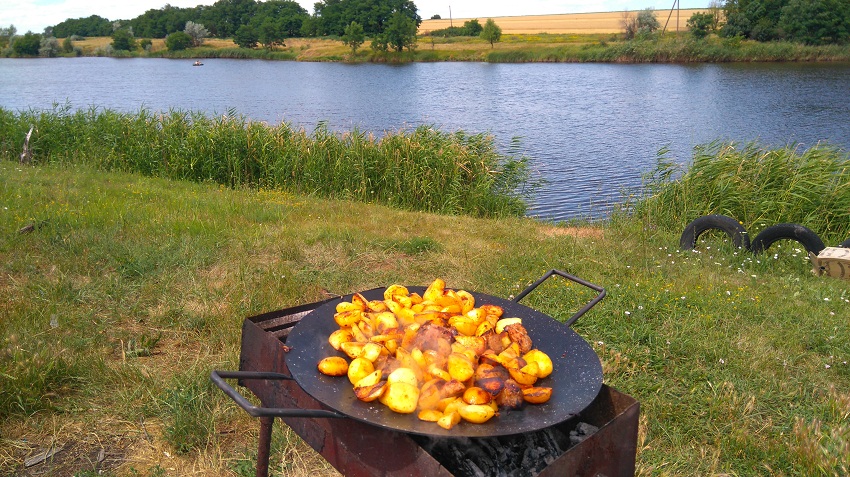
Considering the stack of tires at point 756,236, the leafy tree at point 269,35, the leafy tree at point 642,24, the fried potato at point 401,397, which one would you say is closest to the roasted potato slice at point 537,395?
the fried potato at point 401,397

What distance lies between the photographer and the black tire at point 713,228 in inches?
304

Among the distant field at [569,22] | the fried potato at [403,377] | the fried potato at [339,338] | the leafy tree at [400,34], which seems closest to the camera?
the fried potato at [403,377]

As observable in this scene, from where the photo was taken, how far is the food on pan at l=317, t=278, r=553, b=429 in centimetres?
232

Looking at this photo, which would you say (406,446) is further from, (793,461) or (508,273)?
(508,273)

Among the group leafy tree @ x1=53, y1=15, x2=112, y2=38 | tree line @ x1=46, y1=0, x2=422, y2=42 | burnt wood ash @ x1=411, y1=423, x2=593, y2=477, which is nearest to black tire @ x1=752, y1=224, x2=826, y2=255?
burnt wood ash @ x1=411, y1=423, x2=593, y2=477

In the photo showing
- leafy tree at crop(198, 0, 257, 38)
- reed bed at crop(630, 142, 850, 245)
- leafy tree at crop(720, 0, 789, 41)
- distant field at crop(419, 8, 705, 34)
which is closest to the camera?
reed bed at crop(630, 142, 850, 245)

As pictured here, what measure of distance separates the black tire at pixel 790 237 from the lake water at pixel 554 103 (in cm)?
500

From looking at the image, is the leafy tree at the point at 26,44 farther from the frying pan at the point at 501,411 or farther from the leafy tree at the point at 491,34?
the frying pan at the point at 501,411

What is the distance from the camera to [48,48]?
244ft

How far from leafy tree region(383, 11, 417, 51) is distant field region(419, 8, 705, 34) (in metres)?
17.8

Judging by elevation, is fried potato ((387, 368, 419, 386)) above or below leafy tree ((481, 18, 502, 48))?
below

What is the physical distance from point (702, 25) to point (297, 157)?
55149mm

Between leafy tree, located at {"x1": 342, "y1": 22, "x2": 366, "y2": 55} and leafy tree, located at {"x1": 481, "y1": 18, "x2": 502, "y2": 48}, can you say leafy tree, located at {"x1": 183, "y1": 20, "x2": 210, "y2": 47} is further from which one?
leafy tree, located at {"x1": 481, "y1": 18, "x2": 502, "y2": 48}

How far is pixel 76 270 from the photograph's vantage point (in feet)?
19.0
